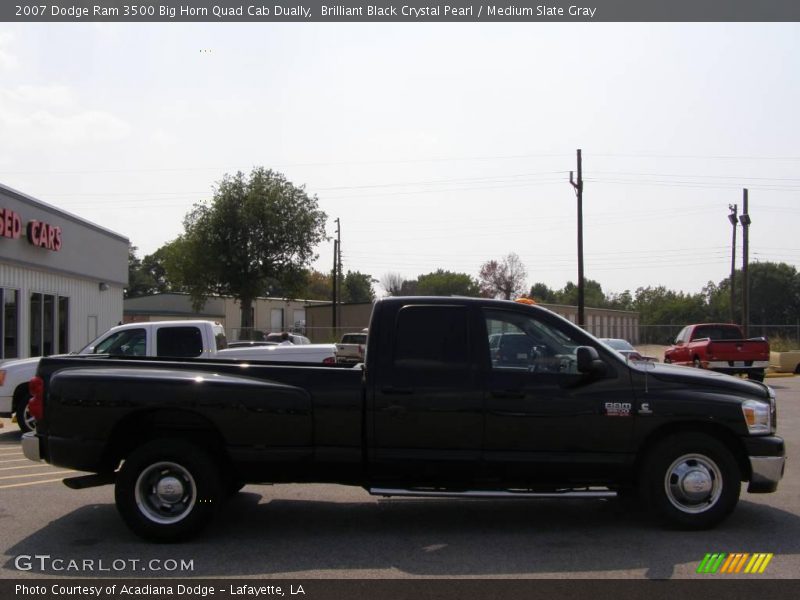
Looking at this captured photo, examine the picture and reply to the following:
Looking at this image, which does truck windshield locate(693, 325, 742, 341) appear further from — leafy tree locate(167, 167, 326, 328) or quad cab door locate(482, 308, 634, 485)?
leafy tree locate(167, 167, 326, 328)

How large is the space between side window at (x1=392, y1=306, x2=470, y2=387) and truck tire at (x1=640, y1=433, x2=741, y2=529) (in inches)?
70.0

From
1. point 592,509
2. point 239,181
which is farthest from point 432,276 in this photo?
point 592,509

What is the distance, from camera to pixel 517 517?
24.3ft

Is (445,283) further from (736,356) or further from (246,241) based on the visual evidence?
(736,356)

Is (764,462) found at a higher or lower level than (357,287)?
lower

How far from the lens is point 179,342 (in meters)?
12.5

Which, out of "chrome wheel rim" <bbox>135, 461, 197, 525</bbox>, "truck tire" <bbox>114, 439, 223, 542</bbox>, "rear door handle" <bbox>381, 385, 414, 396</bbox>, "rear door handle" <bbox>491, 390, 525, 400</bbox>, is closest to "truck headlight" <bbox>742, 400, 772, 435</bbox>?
"rear door handle" <bbox>491, 390, 525, 400</bbox>

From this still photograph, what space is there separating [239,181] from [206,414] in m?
43.0

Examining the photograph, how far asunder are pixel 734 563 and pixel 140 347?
932 cm

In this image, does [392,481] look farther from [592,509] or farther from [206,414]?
[592,509]

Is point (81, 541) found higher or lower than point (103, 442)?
lower

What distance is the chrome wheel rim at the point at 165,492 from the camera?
6.47 meters
